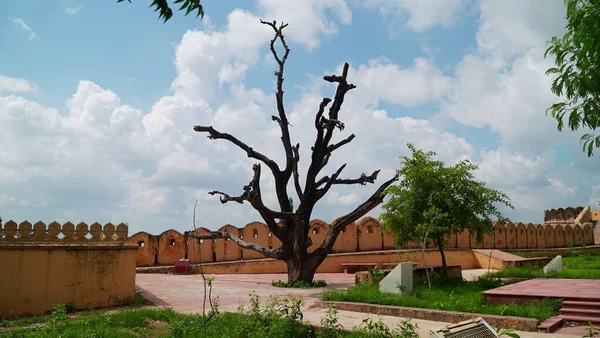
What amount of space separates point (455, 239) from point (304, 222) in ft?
45.3

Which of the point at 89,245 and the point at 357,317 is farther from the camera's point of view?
the point at 89,245

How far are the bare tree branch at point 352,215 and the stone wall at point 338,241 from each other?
1026 mm

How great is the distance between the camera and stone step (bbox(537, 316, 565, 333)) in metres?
8.30

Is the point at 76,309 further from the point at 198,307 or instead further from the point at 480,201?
the point at 480,201

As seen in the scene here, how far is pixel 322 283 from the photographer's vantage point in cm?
1608

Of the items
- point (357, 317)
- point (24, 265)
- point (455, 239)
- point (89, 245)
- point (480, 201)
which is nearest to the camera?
point (357, 317)

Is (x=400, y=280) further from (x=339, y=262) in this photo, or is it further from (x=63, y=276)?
(x=339, y=262)

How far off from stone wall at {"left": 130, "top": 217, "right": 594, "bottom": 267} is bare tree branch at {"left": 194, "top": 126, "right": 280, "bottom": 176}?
382cm

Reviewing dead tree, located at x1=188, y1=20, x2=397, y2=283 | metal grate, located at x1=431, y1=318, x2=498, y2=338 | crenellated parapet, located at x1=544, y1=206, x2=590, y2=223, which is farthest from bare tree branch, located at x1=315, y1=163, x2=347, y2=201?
crenellated parapet, located at x1=544, y1=206, x2=590, y2=223

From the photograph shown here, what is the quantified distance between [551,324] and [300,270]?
27.9 ft

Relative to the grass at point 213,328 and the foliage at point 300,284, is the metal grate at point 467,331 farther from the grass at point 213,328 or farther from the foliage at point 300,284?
the foliage at point 300,284

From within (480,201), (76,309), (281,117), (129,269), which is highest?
(281,117)

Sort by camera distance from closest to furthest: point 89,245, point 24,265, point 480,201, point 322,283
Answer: point 24,265, point 89,245, point 480,201, point 322,283

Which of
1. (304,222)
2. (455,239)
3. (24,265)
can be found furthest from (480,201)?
(455,239)
